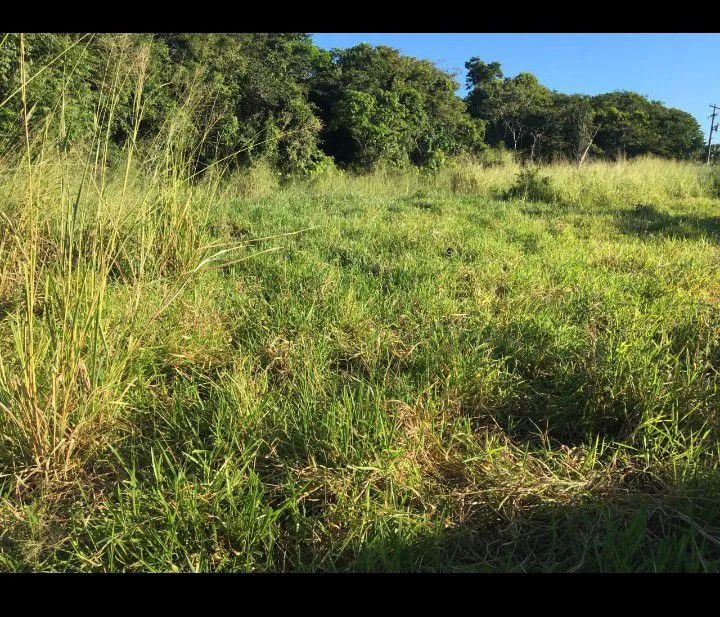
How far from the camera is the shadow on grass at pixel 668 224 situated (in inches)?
215

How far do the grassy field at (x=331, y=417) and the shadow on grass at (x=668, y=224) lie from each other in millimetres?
2506

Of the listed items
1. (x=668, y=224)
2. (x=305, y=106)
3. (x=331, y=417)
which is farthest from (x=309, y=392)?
(x=305, y=106)

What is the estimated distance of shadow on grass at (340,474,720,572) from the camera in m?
1.28

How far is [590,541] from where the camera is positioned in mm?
1349

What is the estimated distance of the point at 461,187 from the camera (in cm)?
1092

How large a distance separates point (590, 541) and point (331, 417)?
0.87 meters

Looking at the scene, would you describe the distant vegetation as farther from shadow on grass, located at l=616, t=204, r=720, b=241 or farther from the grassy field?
shadow on grass, located at l=616, t=204, r=720, b=241

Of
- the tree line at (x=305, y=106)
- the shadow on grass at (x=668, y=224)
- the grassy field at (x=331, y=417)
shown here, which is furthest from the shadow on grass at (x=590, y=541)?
the shadow on grass at (x=668, y=224)

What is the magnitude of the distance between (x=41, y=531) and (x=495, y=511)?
1.35 metres

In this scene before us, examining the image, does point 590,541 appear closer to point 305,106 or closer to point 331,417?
point 331,417

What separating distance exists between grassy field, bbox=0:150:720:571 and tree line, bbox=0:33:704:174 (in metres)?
0.47

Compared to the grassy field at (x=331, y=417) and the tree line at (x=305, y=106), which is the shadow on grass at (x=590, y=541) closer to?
the grassy field at (x=331, y=417)

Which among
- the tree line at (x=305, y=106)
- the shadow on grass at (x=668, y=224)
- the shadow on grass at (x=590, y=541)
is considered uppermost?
the tree line at (x=305, y=106)
